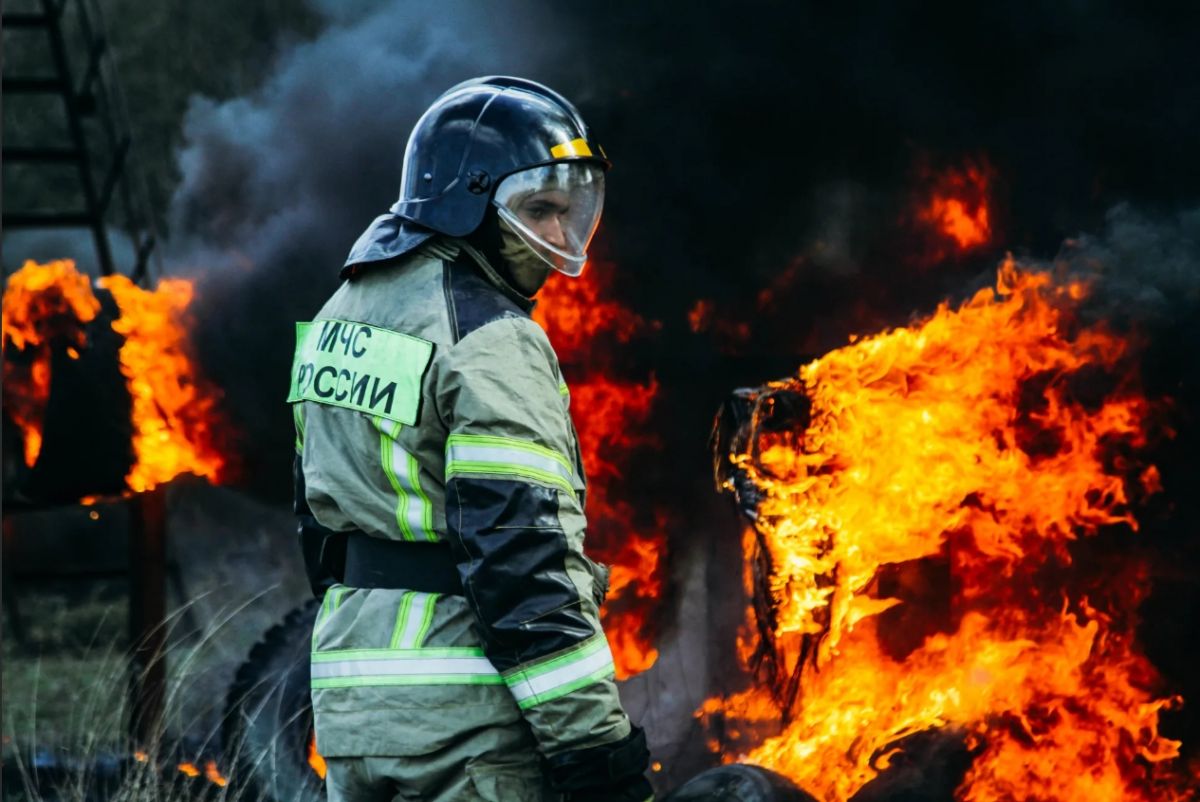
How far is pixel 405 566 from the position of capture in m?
2.70

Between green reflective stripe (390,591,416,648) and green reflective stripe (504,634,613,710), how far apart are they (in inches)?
9.9

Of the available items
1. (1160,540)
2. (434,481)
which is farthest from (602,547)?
(434,481)

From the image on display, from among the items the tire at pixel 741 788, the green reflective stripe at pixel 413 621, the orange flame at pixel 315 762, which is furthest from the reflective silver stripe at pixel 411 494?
the orange flame at pixel 315 762

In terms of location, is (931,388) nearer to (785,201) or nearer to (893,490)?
(893,490)

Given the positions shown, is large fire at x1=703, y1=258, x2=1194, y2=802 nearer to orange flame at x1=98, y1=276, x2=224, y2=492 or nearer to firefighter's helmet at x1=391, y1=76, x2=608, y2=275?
firefighter's helmet at x1=391, y1=76, x2=608, y2=275

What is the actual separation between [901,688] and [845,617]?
36 cm

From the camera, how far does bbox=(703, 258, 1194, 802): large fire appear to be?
528 centimetres

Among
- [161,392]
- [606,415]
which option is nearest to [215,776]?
[161,392]

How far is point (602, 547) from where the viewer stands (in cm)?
632

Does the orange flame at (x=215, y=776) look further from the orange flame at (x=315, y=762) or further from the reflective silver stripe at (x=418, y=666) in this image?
the reflective silver stripe at (x=418, y=666)

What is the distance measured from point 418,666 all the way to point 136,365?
176 inches

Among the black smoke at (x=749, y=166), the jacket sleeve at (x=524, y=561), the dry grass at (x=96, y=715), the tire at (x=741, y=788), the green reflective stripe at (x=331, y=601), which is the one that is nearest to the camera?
the jacket sleeve at (x=524, y=561)

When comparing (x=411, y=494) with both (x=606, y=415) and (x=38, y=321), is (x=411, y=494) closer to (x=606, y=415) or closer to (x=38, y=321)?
(x=606, y=415)

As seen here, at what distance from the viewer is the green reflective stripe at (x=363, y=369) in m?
2.65
